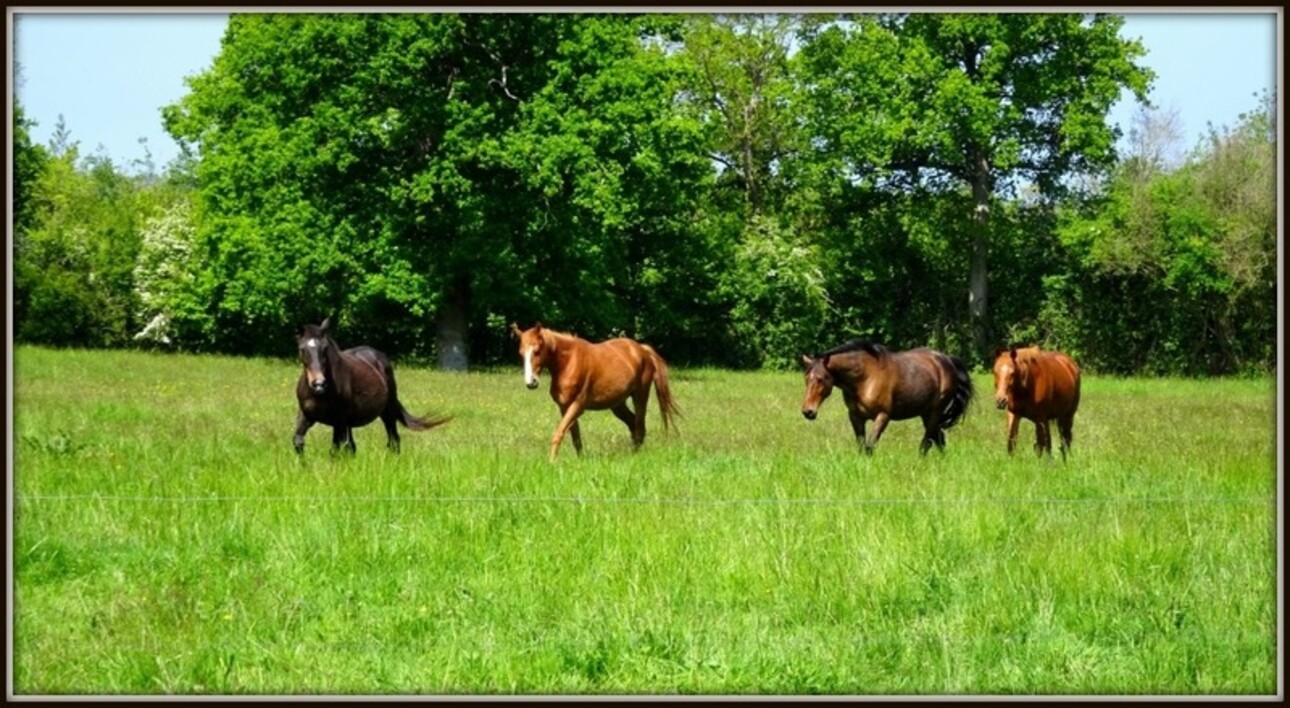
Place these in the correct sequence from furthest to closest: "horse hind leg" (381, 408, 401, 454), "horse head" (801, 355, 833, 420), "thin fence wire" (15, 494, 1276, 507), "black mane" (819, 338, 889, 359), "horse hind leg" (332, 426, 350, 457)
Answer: "black mane" (819, 338, 889, 359)
"horse hind leg" (381, 408, 401, 454)
"horse head" (801, 355, 833, 420)
"horse hind leg" (332, 426, 350, 457)
"thin fence wire" (15, 494, 1276, 507)

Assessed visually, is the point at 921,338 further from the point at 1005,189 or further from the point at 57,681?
the point at 57,681

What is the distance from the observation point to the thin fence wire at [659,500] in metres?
9.21

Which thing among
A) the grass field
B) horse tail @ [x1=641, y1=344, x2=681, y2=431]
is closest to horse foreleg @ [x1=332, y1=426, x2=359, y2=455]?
the grass field

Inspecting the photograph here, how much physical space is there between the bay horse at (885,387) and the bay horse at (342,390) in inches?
161

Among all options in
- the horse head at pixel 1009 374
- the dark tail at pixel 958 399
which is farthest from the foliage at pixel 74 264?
the horse head at pixel 1009 374

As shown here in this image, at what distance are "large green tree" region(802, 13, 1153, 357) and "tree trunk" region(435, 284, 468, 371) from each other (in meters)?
8.69

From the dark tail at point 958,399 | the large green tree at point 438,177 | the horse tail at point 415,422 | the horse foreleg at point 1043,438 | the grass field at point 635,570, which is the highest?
the large green tree at point 438,177

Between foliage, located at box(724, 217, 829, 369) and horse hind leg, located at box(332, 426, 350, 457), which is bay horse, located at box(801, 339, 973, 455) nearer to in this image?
horse hind leg, located at box(332, 426, 350, 457)

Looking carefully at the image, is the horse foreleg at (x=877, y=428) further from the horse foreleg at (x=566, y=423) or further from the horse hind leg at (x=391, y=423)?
the horse hind leg at (x=391, y=423)

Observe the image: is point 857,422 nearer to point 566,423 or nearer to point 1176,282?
point 566,423

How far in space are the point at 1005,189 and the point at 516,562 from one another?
62.2 ft

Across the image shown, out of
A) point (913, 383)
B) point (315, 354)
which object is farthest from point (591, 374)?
point (913, 383)

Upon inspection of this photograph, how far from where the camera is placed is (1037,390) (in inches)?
567

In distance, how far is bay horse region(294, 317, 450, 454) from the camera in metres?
12.0
